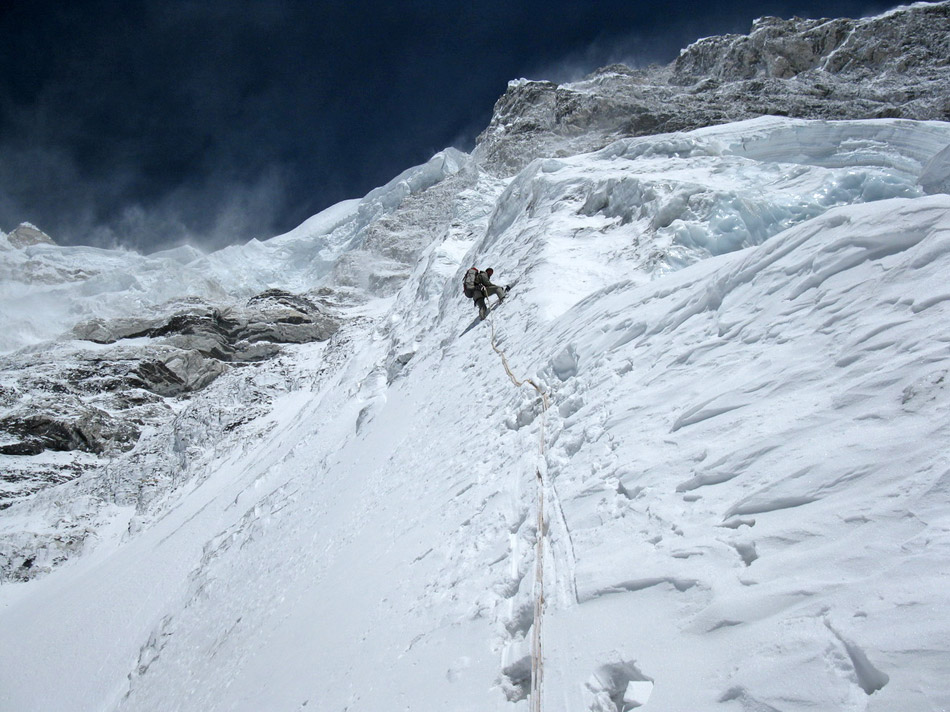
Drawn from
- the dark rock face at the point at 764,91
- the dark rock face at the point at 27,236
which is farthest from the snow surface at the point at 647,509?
the dark rock face at the point at 27,236

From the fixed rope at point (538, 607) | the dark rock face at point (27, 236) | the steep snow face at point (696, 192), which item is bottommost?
the fixed rope at point (538, 607)

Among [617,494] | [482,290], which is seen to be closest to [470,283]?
[482,290]

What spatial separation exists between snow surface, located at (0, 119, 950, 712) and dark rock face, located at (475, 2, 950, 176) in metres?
33.2

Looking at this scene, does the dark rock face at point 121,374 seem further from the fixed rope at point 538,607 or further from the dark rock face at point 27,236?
the dark rock face at point 27,236

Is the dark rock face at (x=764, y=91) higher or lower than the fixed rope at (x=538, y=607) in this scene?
higher

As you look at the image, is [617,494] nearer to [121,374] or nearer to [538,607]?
[538,607]

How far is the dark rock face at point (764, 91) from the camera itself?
4191cm

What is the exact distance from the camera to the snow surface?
8.44 feet

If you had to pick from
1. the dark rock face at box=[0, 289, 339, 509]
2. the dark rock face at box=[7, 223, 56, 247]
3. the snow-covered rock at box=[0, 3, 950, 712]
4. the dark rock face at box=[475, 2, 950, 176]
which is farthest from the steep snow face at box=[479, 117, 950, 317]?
the dark rock face at box=[7, 223, 56, 247]

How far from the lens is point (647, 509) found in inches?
157

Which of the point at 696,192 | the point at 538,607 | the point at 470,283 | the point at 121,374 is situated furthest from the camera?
the point at 121,374

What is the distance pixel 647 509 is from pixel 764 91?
5867 cm

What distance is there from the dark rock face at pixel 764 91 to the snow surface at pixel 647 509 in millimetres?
33231

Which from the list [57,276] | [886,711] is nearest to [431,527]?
[886,711]
